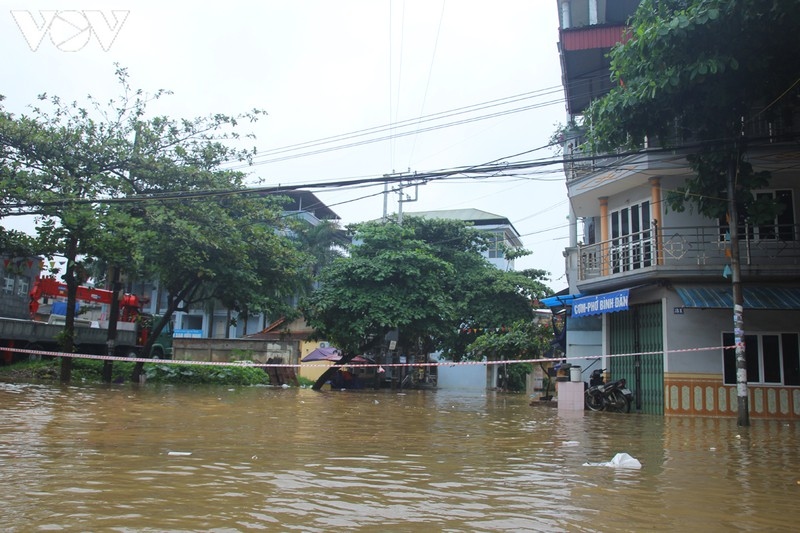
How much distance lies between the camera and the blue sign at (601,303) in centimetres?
1642

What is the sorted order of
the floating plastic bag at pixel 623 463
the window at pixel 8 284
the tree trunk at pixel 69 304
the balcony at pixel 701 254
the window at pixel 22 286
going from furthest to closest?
the window at pixel 22 286, the window at pixel 8 284, the tree trunk at pixel 69 304, the balcony at pixel 701 254, the floating plastic bag at pixel 623 463

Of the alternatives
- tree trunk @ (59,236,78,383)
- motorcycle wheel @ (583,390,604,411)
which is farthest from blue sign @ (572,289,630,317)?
tree trunk @ (59,236,78,383)

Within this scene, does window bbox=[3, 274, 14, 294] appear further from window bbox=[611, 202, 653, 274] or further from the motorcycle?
window bbox=[611, 202, 653, 274]

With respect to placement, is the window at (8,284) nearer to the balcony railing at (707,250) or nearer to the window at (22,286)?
the window at (22,286)

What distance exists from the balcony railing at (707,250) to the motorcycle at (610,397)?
289 centimetres

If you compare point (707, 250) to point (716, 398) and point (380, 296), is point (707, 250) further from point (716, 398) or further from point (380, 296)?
point (380, 296)

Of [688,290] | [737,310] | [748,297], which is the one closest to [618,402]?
[688,290]

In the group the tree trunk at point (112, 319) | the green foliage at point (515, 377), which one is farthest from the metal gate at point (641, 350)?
the green foliage at point (515, 377)

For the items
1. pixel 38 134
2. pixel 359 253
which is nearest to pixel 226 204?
pixel 38 134

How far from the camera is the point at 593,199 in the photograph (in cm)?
1956

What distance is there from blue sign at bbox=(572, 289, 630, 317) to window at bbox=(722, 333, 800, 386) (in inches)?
99.7

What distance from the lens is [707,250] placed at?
636 inches

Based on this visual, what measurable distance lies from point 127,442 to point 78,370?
18.0 m

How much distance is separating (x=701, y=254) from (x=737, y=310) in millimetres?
3734
